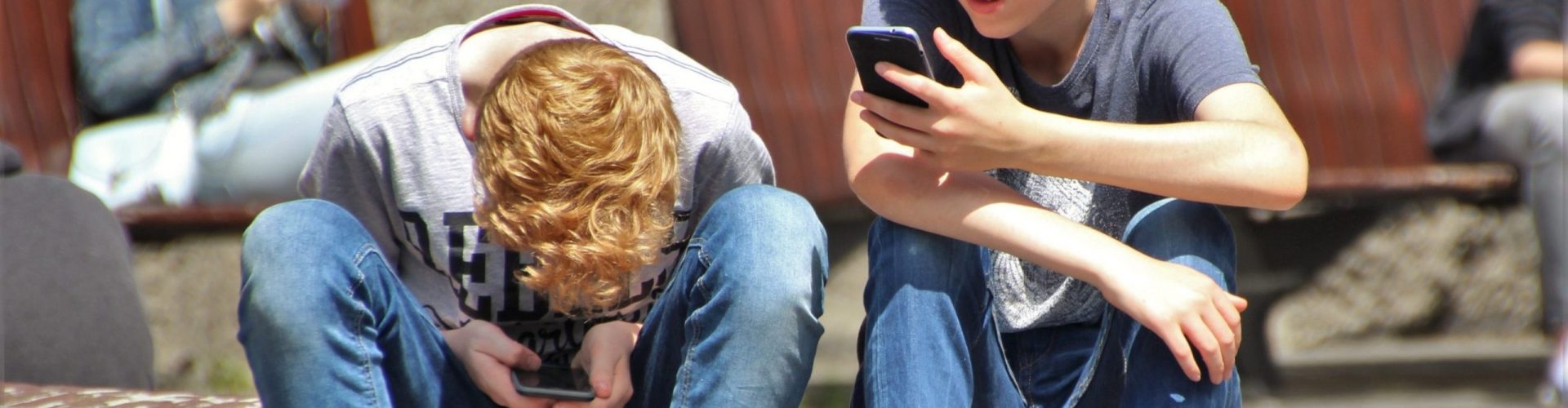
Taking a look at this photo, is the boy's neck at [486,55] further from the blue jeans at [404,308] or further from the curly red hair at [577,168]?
the blue jeans at [404,308]

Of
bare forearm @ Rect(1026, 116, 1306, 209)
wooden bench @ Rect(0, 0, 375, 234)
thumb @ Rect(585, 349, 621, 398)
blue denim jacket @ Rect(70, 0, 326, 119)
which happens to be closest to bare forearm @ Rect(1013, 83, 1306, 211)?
bare forearm @ Rect(1026, 116, 1306, 209)

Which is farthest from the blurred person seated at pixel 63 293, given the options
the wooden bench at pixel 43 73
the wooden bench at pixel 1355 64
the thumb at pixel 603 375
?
the wooden bench at pixel 1355 64

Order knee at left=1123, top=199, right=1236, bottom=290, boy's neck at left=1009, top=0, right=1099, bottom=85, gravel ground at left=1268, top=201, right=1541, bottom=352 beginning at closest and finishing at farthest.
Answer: knee at left=1123, top=199, right=1236, bottom=290
boy's neck at left=1009, top=0, right=1099, bottom=85
gravel ground at left=1268, top=201, right=1541, bottom=352

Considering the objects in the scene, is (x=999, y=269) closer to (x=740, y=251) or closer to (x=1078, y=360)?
(x=1078, y=360)

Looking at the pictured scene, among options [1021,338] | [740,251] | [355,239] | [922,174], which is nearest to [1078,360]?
[1021,338]

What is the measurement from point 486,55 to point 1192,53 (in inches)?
34.5

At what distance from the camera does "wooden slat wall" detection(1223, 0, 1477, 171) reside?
3773mm

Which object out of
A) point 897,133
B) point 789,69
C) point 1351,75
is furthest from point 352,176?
point 1351,75

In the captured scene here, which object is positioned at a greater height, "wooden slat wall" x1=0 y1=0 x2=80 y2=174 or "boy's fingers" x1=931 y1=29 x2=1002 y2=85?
"boy's fingers" x1=931 y1=29 x2=1002 y2=85

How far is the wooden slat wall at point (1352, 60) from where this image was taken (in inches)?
149

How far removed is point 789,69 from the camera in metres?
3.85

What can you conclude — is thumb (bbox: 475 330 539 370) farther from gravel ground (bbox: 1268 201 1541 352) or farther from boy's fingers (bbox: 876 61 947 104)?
gravel ground (bbox: 1268 201 1541 352)

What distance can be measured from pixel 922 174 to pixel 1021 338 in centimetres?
29

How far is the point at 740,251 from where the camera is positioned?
1.66 metres
